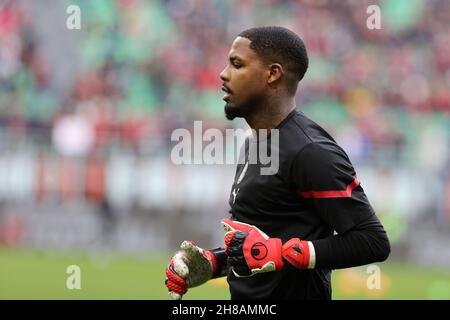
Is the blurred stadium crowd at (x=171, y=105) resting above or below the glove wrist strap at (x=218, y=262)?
above

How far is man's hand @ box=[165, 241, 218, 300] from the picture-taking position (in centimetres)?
468

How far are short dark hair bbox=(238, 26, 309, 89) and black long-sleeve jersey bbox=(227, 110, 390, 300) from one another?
26 centimetres

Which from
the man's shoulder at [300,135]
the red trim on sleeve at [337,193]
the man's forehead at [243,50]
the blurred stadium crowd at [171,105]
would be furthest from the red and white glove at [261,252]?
the blurred stadium crowd at [171,105]

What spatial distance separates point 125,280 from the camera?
39.1ft

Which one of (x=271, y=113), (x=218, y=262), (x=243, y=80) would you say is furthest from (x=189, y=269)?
(x=243, y=80)

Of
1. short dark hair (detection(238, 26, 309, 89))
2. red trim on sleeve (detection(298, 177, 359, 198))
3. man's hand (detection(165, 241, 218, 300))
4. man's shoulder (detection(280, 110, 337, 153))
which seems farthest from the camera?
man's hand (detection(165, 241, 218, 300))

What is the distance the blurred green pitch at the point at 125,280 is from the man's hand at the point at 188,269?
226 inches

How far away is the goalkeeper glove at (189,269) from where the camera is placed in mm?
A: 4684

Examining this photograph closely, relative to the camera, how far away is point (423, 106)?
1744 cm

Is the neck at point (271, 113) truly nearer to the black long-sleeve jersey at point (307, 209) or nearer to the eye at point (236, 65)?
the black long-sleeve jersey at point (307, 209)

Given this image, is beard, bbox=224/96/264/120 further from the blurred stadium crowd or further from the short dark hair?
the blurred stadium crowd

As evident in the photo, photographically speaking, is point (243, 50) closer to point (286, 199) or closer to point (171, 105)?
point (286, 199)

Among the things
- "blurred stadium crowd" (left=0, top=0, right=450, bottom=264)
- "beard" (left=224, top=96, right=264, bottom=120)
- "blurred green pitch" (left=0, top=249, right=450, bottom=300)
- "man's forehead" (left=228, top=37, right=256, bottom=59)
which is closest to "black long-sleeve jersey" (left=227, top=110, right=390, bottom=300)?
"beard" (left=224, top=96, right=264, bottom=120)
